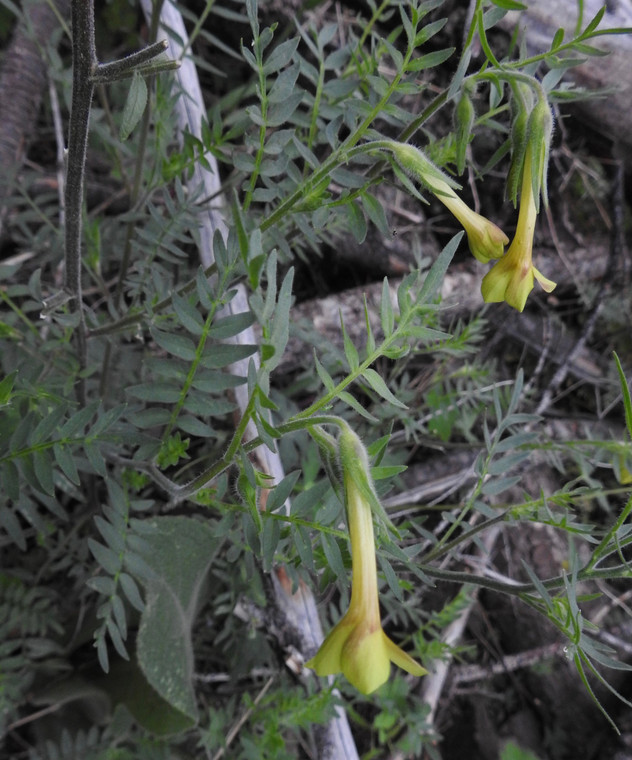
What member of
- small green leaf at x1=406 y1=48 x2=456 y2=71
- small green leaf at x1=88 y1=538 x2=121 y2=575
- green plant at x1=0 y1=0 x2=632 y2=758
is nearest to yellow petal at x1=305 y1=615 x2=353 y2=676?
green plant at x1=0 y1=0 x2=632 y2=758

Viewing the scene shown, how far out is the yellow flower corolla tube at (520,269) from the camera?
1.11 m

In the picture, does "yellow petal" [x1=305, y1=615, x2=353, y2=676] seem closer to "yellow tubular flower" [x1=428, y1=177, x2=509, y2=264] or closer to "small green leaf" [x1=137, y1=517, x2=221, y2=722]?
"yellow tubular flower" [x1=428, y1=177, x2=509, y2=264]

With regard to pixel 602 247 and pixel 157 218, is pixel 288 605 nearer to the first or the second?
pixel 157 218

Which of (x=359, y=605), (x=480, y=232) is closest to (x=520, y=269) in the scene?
(x=480, y=232)

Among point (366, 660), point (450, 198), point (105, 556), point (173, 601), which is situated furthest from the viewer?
point (173, 601)

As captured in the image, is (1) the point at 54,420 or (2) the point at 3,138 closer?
(1) the point at 54,420

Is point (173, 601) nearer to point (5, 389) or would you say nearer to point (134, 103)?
point (5, 389)

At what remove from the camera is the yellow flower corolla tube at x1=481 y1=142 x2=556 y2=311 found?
111cm

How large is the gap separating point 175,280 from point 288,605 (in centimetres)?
112

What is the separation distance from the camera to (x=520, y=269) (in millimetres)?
1115

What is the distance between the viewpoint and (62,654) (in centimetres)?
204

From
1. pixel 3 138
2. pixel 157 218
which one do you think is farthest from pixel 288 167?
pixel 3 138

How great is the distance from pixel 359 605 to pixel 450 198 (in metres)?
0.67

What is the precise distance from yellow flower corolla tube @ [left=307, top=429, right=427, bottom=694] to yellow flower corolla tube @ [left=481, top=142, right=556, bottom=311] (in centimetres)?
41
